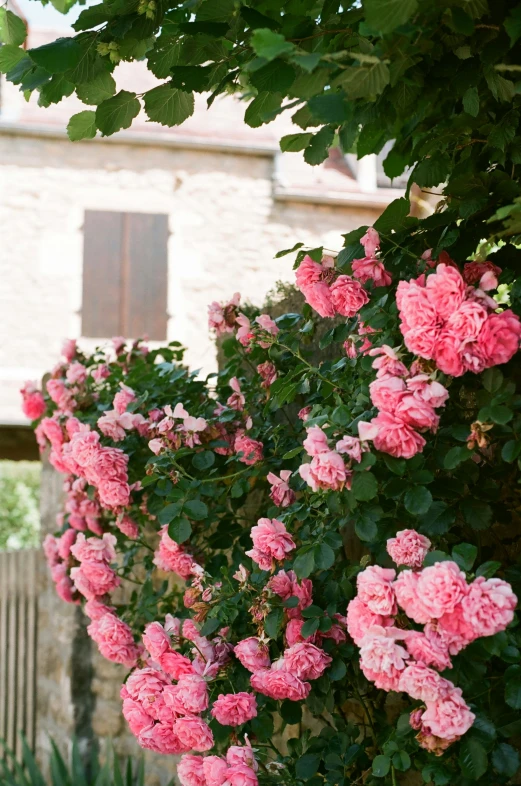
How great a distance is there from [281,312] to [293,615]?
131 centimetres

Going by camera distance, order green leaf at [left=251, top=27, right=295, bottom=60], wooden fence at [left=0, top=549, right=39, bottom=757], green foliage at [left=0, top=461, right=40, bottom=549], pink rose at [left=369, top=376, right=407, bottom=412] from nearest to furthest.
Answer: green leaf at [left=251, top=27, right=295, bottom=60] → pink rose at [left=369, top=376, right=407, bottom=412] → wooden fence at [left=0, top=549, right=39, bottom=757] → green foliage at [left=0, top=461, right=40, bottom=549]

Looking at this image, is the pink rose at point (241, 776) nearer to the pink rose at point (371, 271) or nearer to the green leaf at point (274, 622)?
the green leaf at point (274, 622)

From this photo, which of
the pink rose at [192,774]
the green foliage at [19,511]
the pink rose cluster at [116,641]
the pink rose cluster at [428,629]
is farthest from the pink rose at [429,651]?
the green foliage at [19,511]

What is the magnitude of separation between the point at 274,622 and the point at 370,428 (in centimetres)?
57

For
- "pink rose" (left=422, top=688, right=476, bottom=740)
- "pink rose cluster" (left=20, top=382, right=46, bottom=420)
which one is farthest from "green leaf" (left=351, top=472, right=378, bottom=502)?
"pink rose cluster" (left=20, top=382, right=46, bottom=420)

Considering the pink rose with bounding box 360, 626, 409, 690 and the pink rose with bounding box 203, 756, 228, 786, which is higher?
the pink rose with bounding box 360, 626, 409, 690

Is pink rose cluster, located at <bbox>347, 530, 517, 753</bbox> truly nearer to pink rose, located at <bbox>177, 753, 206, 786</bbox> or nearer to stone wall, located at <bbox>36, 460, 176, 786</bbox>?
pink rose, located at <bbox>177, 753, 206, 786</bbox>

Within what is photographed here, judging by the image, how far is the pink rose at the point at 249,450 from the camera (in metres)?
2.38

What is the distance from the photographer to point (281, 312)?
117 inches

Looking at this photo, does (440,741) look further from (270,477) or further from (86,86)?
(86,86)

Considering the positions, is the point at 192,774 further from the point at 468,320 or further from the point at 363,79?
the point at 363,79

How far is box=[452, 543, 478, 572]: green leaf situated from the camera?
1438mm

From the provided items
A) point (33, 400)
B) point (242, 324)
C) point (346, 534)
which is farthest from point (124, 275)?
point (346, 534)

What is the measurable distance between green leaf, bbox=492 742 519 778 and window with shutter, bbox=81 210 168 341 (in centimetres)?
715
